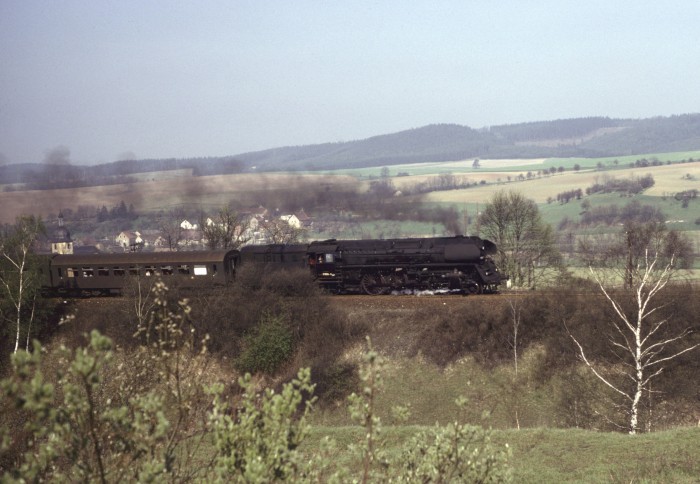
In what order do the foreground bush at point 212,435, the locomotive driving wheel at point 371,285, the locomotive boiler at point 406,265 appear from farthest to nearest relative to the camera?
the locomotive driving wheel at point 371,285, the locomotive boiler at point 406,265, the foreground bush at point 212,435

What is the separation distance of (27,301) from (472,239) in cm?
3091

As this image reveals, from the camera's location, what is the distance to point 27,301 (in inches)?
1660

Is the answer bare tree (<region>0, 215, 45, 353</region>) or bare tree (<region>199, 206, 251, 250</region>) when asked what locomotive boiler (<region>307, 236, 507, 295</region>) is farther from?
bare tree (<region>199, 206, 251, 250</region>)

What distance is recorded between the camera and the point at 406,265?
144ft

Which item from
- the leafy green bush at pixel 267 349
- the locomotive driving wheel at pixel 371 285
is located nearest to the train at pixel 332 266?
the locomotive driving wheel at pixel 371 285

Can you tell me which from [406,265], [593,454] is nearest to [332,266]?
[406,265]

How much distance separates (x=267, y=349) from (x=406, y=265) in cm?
1150

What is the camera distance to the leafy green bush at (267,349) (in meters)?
39.5

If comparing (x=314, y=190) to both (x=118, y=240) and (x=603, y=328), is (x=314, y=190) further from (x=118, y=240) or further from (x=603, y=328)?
(x=603, y=328)

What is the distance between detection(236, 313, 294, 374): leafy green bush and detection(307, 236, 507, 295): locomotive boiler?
6.49 meters

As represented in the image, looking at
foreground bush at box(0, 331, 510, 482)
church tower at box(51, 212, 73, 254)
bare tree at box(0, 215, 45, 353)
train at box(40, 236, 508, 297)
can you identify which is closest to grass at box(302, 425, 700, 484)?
foreground bush at box(0, 331, 510, 482)

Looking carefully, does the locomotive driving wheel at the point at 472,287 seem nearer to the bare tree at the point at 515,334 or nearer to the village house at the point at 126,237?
the bare tree at the point at 515,334

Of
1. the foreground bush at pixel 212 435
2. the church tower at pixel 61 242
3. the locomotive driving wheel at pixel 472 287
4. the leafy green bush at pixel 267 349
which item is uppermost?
the foreground bush at pixel 212 435

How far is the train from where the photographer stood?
42.9 meters
